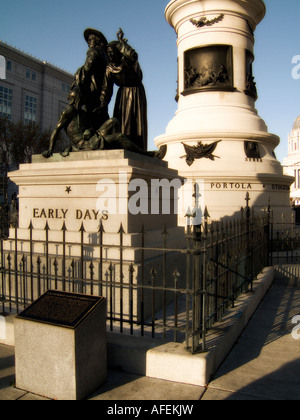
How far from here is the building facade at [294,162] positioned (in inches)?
3056

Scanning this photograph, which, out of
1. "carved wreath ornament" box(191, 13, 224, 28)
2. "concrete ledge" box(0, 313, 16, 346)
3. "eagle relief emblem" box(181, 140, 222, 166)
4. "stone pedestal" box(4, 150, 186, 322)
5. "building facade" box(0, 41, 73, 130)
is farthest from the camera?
"building facade" box(0, 41, 73, 130)

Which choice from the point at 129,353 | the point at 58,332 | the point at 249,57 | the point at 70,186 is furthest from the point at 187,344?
the point at 249,57

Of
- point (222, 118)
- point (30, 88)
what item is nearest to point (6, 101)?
point (30, 88)

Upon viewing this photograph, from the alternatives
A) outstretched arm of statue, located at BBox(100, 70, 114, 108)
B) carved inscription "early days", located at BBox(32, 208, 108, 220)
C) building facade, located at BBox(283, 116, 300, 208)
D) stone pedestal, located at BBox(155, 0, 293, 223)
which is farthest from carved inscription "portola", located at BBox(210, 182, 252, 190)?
building facade, located at BBox(283, 116, 300, 208)

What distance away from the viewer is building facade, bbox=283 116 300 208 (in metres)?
77.6

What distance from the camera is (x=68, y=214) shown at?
6445 millimetres

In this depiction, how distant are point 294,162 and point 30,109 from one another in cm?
6238

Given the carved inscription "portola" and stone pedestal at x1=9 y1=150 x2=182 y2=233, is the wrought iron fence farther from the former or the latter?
the carved inscription "portola"

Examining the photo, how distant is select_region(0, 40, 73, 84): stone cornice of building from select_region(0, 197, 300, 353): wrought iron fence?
1911 inches

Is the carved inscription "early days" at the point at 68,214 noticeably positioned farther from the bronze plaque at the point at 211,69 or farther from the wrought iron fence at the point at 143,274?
the bronze plaque at the point at 211,69

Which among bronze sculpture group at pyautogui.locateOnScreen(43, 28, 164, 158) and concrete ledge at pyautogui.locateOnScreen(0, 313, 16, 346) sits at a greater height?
bronze sculpture group at pyautogui.locateOnScreen(43, 28, 164, 158)

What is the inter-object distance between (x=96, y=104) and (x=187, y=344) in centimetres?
521

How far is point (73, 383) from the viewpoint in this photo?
3.37 metres
